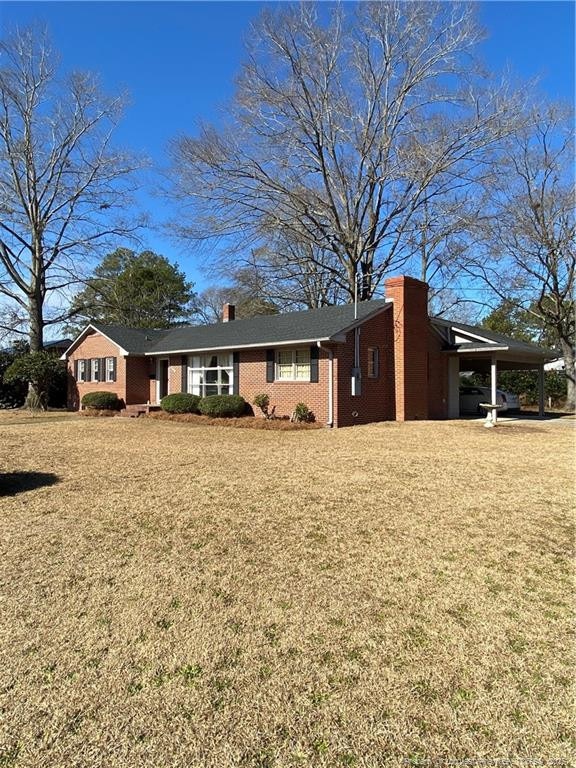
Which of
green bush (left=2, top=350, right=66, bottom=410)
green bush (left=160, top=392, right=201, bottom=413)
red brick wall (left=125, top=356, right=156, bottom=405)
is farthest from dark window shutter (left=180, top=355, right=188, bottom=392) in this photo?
green bush (left=2, top=350, right=66, bottom=410)

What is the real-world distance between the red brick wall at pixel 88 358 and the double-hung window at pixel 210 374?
13.6 ft

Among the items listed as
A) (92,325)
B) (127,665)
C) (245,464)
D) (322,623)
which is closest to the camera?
(127,665)

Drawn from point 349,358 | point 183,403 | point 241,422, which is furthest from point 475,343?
point 183,403

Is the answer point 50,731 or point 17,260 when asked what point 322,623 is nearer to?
point 50,731

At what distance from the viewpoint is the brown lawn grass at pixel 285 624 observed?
7.63 ft

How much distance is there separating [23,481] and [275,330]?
38.3 ft

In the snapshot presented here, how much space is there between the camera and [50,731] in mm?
2363

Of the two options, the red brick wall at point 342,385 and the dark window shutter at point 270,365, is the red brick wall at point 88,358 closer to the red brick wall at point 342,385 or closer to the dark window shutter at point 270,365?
the red brick wall at point 342,385

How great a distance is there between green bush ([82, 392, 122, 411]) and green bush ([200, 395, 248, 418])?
21.7ft

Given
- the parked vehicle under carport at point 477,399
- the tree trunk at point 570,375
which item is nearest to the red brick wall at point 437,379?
the parked vehicle under carport at point 477,399

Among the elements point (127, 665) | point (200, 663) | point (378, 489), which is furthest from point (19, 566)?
point (378, 489)

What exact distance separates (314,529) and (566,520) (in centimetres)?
282

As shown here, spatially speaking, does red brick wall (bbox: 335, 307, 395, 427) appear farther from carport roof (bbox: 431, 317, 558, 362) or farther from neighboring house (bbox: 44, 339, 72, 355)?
neighboring house (bbox: 44, 339, 72, 355)

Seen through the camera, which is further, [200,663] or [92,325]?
[92,325]
